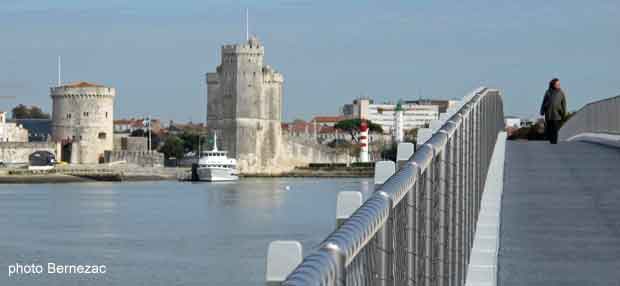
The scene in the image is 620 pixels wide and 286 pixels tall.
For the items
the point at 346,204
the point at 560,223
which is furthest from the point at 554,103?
the point at 346,204

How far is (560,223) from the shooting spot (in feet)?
23.3

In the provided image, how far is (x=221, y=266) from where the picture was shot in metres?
25.8

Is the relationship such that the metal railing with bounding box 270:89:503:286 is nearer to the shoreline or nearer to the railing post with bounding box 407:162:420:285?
the railing post with bounding box 407:162:420:285

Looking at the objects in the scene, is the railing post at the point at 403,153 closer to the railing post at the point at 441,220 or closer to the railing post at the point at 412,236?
the railing post at the point at 412,236

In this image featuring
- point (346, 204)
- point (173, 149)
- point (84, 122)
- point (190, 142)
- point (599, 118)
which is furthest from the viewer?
point (190, 142)

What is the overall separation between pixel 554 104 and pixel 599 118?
3.60 metres

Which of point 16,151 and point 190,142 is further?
point 190,142

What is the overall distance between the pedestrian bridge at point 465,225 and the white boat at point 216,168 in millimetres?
69978

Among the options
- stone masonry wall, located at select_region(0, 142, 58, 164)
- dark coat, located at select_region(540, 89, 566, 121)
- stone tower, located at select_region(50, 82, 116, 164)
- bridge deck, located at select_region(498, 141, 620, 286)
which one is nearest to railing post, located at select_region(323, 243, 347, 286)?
bridge deck, located at select_region(498, 141, 620, 286)

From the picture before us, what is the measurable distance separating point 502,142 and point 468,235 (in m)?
8.70

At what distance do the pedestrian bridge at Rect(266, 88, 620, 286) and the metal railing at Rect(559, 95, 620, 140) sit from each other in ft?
14.6

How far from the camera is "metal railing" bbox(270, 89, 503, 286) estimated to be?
198cm

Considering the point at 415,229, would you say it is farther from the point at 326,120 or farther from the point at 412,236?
the point at 326,120

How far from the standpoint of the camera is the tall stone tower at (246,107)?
8500cm
